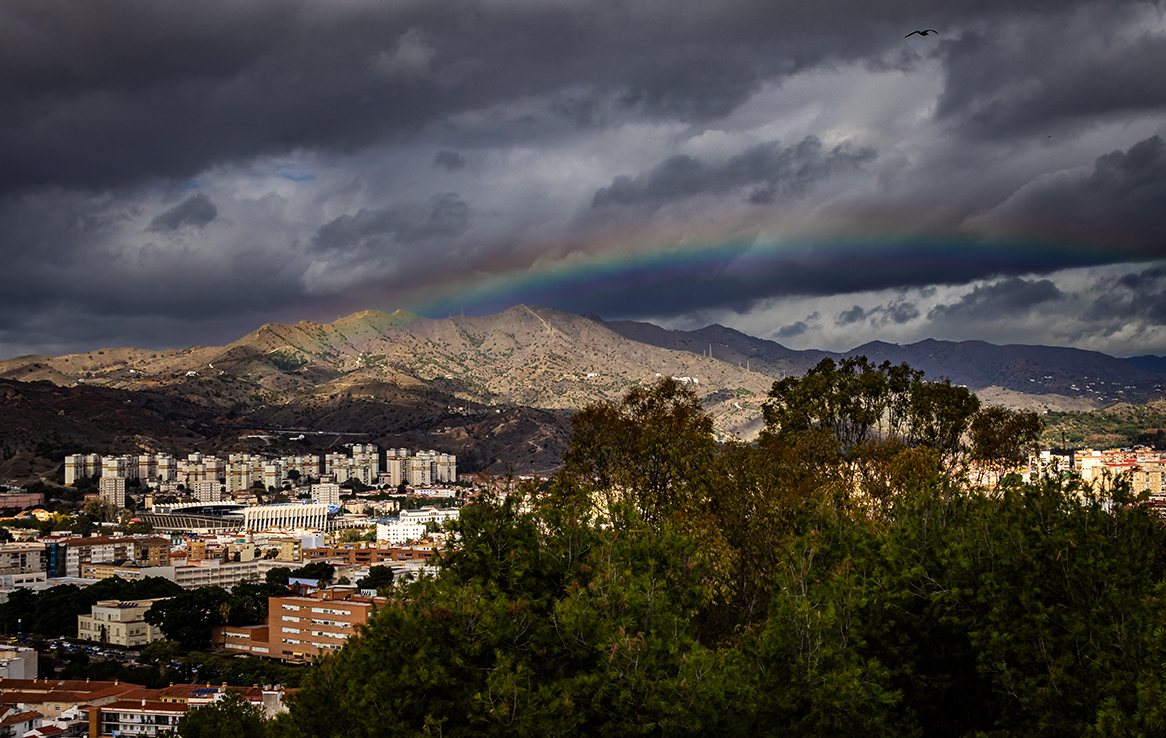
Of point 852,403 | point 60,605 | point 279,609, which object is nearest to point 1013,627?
point 852,403

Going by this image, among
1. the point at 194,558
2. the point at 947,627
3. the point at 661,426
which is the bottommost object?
the point at 194,558

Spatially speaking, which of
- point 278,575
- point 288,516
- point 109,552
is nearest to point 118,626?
point 278,575

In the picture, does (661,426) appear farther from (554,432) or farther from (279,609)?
(554,432)

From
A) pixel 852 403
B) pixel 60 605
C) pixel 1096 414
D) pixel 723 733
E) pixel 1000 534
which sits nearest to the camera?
pixel 723 733

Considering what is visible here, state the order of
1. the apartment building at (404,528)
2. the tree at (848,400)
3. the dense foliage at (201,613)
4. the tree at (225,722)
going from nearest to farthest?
the tree at (848,400)
the tree at (225,722)
the dense foliage at (201,613)
the apartment building at (404,528)

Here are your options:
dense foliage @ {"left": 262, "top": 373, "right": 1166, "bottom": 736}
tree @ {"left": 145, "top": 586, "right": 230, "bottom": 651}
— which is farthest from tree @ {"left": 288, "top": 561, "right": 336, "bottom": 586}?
dense foliage @ {"left": 262, "top": 373, "right": 1166, "bottom": 736}

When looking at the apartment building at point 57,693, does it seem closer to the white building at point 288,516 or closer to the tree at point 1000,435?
the tree at point 1000,435

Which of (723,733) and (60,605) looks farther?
(60,605)

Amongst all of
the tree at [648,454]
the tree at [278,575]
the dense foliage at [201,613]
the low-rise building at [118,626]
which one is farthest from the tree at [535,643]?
the tree at [278,575]

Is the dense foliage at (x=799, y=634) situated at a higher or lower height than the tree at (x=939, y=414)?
lower

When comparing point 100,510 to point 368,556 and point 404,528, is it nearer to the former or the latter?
point 404,528
